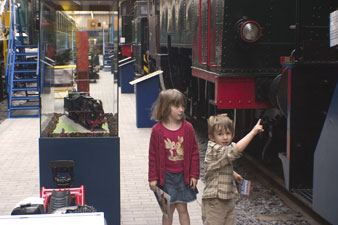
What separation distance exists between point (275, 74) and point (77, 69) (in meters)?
2.43

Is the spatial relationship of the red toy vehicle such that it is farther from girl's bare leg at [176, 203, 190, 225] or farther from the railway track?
the railway track

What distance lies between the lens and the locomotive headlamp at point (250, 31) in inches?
254

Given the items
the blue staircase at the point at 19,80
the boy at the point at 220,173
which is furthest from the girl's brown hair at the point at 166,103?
the blue staircase at the point at 19,80

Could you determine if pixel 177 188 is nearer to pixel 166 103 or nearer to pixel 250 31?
pixel 166 103

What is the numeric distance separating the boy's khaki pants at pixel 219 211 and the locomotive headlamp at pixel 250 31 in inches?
108

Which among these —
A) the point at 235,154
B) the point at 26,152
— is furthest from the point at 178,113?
the point at 26,152

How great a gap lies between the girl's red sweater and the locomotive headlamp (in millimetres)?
2357

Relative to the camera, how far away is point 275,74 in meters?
6.72

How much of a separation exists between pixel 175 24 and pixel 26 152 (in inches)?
143

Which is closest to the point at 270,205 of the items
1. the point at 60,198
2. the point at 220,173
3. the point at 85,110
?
the point at 220,173

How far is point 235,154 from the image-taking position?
13.3 ft

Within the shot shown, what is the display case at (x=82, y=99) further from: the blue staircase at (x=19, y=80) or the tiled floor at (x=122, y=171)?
the blue staircase at (x=19, y=80)

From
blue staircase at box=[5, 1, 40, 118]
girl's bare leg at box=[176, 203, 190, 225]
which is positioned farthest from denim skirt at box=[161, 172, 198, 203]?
blue staircase at box=[5, 1, 40, 118]

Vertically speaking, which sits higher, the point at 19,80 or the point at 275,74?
the point at 275,74
